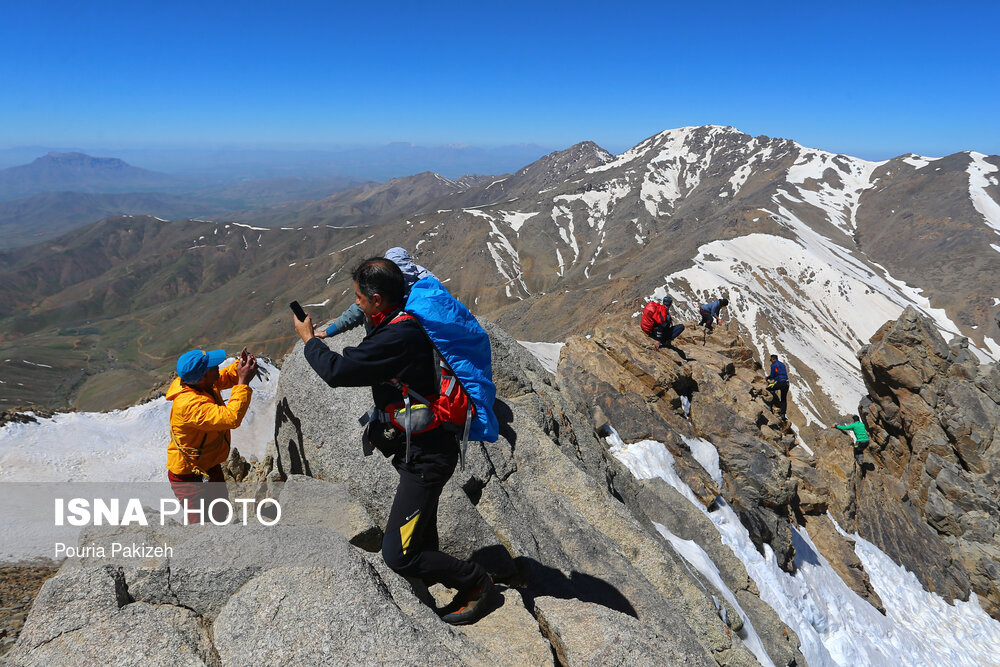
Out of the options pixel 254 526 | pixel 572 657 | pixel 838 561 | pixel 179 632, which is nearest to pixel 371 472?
pixel 254 526

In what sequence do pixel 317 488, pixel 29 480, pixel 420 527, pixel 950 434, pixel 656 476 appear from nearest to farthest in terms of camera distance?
pixel 420 527, pixel 317 488, pixel 29 480, pixel 656 476, pixel 950 434

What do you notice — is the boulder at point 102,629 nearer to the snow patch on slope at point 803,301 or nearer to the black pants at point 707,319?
the black pants at point 707,319

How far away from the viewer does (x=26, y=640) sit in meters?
4.26

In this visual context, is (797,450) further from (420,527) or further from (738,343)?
(420,527)

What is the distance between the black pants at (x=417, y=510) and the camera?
18.1 ft

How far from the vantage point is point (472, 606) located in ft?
19.5

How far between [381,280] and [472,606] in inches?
164

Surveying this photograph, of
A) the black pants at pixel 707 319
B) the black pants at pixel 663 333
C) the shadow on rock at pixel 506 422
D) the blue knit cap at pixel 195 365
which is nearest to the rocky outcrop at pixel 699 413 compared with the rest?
the black pants at pixel 663 333

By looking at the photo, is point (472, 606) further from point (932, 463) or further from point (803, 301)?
point (803, 301)

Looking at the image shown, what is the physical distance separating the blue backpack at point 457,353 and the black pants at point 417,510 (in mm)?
335

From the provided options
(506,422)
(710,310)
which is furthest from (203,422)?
(710,310)

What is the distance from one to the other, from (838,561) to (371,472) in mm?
21806

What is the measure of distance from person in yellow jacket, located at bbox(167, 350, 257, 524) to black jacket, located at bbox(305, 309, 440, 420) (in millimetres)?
2407

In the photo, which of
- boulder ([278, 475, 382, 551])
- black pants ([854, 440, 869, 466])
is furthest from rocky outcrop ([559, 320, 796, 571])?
boulder ([278, 475, 382, 551])
